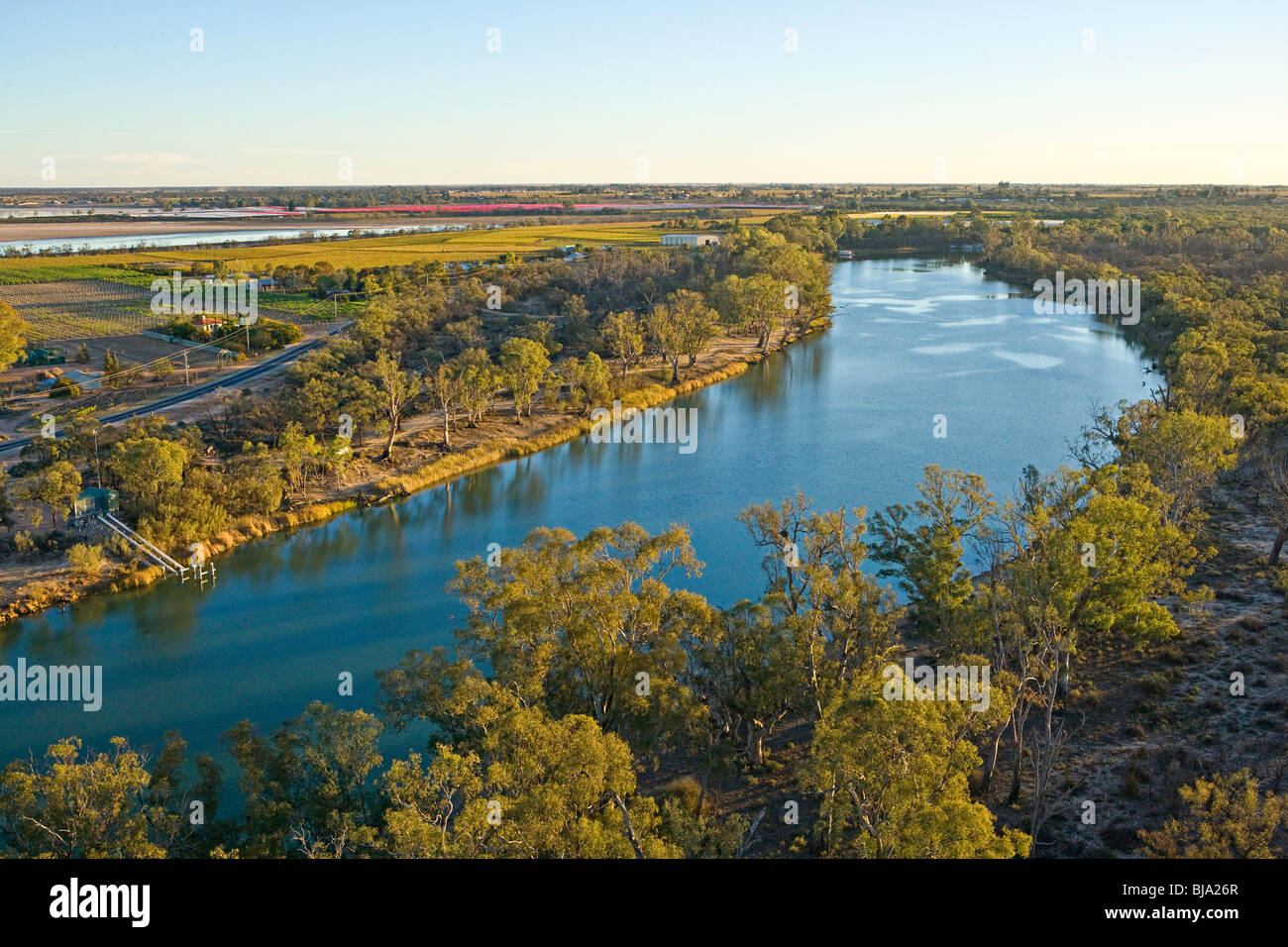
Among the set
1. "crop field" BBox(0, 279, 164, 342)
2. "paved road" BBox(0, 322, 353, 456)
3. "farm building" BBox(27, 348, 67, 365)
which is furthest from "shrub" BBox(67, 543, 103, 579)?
"crop field" BBox(0, 279, 164, 342)

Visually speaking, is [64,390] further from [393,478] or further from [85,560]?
[85,560]

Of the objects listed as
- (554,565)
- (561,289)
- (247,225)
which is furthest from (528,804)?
(247,225)

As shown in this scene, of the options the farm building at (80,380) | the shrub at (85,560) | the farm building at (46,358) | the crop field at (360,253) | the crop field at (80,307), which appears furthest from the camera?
the crop field at (360,253)

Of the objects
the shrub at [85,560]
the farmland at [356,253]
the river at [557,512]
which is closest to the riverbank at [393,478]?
the shrub at [85,560]

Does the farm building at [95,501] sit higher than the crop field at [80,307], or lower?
lower

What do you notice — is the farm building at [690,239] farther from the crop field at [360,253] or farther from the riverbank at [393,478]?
the riverbank at [393,478]
